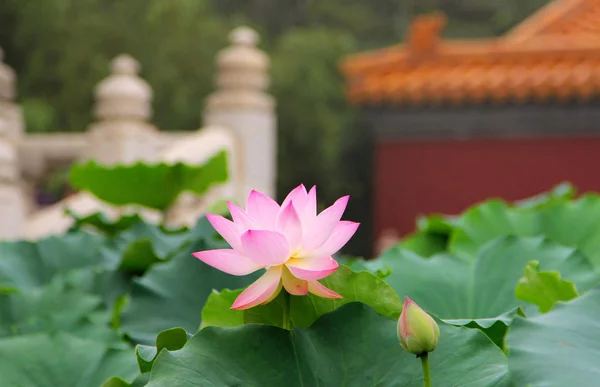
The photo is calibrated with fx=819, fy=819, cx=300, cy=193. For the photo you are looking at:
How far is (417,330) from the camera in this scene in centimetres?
49

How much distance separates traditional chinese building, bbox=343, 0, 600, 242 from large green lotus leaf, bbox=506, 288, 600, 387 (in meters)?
3.85

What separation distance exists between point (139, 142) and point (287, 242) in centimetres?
263

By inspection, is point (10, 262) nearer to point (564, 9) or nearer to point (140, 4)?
point (564, 9)

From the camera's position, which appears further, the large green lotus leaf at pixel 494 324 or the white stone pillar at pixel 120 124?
the white stone pillar at pixel 120 124

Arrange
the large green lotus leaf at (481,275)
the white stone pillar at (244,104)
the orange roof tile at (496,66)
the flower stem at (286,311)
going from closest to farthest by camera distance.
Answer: the flower stem at (286,311), the large green lotus leaf at (481,275), the white stone pillar at (244,104), the orange roof tile at (496,66)

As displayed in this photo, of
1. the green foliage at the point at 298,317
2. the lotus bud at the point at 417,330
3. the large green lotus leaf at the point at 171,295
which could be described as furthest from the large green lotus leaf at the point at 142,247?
the lotus bud at the point at 417,330

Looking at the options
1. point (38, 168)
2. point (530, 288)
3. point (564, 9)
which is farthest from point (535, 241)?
point (564, 9)

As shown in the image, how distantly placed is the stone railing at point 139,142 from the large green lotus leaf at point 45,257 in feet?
3.84

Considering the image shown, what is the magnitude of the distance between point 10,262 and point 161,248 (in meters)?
0.26

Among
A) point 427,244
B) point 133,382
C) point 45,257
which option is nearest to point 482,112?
point 427,244

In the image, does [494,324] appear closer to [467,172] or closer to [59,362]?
[59,362]

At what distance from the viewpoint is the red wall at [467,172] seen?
14.4 feet

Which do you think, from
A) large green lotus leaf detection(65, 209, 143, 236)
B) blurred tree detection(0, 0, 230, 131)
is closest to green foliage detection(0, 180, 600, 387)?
large green lotus leaf detection(65, 209, 143, 236)

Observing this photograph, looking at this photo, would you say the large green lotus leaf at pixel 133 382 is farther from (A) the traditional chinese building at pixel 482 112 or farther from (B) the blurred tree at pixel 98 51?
(B) the blurred tree at pixel 98 51
